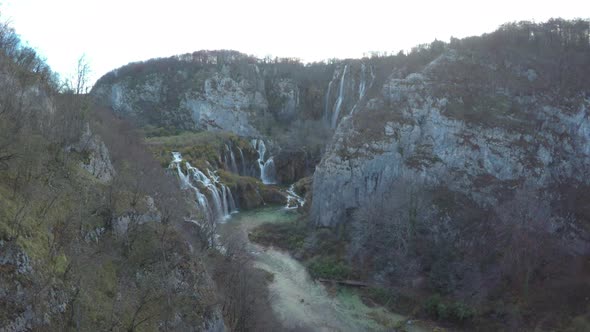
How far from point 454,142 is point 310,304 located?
1725cm

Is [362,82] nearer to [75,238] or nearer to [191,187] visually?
[191,187]

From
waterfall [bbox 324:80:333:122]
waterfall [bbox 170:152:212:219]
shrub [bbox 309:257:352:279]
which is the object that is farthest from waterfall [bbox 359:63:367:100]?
shrub [bbox 309:257:352:279]

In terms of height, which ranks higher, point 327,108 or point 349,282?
point 327,108

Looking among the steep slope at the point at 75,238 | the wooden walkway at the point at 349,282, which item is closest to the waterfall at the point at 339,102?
the wooden walkway at the point at 349,282

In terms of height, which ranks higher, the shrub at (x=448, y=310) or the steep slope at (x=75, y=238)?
the steep slope at (x=75, y=238)

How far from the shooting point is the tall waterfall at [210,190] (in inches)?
1637

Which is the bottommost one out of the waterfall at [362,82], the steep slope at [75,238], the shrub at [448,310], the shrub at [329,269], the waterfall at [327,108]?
the shrub at [448,310]

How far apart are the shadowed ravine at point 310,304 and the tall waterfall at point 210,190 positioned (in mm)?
9462

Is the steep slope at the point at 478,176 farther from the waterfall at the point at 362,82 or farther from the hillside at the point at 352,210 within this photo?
the waterfall at the point at 362,82

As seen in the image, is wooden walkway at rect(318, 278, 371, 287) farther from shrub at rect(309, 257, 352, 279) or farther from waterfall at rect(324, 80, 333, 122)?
waterfall at rect(324, 80, 333, 122)

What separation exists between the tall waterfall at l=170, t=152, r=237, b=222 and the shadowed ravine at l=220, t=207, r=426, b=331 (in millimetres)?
9462

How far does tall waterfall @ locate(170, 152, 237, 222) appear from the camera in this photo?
41569 millimetres

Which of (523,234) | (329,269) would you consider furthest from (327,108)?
(523,234)

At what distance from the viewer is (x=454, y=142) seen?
3388 cm
